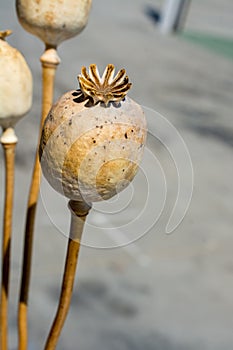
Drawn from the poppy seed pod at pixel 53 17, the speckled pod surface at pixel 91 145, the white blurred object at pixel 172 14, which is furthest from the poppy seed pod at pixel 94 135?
the white blurred object at pixel 172 14

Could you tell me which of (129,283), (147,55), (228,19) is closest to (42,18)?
(129,283)

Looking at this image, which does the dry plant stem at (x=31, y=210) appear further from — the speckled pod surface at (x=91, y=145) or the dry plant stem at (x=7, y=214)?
the speckled pod surface at (x=91, y=145)

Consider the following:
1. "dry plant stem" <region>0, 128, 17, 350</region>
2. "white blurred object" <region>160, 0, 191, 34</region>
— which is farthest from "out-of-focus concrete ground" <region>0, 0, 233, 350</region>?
"white blurred object" <region>160, 0, 191, 34</region>

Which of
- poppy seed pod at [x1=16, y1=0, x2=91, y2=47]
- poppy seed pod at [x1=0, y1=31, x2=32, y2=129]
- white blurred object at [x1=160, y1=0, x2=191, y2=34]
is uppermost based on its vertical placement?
poppy seed pod at [x1=16, y1=0, x2=91, y2=47]

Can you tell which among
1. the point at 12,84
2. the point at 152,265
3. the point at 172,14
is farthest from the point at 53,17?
the point at 172,14

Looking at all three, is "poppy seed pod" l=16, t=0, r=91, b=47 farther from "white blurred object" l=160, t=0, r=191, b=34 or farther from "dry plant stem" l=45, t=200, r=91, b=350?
"white blurred object" l=160, t=0, r=191, b=34

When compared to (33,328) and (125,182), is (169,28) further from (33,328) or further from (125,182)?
(125,182)

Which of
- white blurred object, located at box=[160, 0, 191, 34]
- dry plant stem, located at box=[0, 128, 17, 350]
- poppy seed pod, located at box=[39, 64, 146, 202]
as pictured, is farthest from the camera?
white blurred object, located at box=[160, 0, 191, 34]
